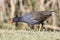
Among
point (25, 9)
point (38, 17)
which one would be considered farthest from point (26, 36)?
point (25, 9)

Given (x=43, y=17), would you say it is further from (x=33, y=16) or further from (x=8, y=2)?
(x=8, y=2)

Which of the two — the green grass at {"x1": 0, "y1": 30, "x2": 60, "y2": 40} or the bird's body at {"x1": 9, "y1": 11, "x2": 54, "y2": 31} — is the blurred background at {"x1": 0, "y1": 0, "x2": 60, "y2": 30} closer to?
the bird's body at {"x1": 9, "y1": 11, "x2": 54, "y2": 31}

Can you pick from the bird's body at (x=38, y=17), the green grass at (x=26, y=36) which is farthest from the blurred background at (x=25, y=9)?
the green grass at (x=26, y=36)

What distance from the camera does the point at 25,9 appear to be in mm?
6652

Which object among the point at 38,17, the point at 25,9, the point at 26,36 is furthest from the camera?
the point at 25,9

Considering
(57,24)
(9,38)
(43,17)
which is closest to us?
(9,38)

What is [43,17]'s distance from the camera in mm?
5297

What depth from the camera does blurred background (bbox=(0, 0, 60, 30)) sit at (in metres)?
6.41

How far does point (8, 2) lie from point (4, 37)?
2.85 m

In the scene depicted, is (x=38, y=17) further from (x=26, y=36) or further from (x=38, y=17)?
(x=26, y=36)

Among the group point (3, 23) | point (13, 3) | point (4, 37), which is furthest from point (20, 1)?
point (4, 37)

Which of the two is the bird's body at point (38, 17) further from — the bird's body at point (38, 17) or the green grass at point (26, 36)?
the green grass at point (26, 36)

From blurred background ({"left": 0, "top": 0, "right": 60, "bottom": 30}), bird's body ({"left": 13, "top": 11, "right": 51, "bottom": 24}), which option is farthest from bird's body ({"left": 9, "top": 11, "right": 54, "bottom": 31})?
blurred background ({"left": 0, "top": 0, "right": 60, "bottom": 30})

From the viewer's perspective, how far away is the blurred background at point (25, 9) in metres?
6.41
